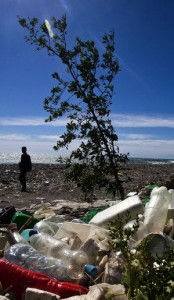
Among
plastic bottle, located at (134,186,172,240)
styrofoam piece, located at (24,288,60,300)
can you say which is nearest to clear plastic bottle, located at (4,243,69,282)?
styrofoam piece, located at (24,288,60,300)

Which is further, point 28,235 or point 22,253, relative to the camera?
point 28,235

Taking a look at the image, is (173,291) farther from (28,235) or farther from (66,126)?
(66,126)

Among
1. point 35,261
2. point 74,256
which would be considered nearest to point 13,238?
point 35,261

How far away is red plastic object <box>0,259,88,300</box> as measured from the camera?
2996mm

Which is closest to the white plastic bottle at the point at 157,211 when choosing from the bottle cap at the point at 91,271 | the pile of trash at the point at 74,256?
the pile of trash at the point at 74,256

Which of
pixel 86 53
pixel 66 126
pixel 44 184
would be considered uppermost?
pixel 86 53

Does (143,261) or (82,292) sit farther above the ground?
(143,261)

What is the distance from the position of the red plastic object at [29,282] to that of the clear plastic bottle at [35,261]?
0.52 feet

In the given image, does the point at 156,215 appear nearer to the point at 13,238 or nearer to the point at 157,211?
the point at 157,211

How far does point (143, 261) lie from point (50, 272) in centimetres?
128

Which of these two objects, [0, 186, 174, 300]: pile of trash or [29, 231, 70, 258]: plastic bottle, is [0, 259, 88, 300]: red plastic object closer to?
[0, 186, 174, 300]: pile of trash

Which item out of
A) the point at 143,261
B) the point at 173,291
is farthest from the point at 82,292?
the point at 173,291

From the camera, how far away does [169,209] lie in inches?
164

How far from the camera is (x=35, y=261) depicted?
3.45 metres
